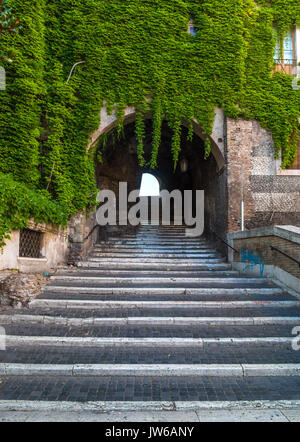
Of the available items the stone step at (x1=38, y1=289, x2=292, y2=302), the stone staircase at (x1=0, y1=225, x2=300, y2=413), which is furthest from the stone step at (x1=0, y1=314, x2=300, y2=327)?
the stone step at (x1=38, y1=289, x2=292, y2=302)

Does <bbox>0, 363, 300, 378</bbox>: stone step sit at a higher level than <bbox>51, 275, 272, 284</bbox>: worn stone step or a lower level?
lower

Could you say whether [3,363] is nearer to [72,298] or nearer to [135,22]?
[72,298]

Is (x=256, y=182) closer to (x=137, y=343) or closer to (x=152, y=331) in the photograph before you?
(x=152, y=331)

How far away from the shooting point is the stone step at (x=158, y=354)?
3.46 metres

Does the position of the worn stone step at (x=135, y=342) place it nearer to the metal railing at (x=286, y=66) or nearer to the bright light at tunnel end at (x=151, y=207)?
the bright light at tunnel end at (x=151, y=207)

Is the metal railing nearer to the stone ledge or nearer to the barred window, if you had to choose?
the barred window

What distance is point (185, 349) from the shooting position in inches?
151

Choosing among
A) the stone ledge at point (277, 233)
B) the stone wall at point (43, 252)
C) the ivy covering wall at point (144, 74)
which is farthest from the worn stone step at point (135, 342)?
the ivy covering wall at point (144, 74)

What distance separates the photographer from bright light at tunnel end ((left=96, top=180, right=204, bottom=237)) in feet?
37.2

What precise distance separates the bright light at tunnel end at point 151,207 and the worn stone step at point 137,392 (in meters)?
7.20

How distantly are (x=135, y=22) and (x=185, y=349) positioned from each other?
31.7 feet

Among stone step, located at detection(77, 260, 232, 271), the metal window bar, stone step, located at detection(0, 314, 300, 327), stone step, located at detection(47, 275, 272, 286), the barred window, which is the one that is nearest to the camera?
stone step, located at detection(0, 314, 300, 327)

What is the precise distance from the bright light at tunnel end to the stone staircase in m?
4.88

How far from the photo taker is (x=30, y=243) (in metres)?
6.50
